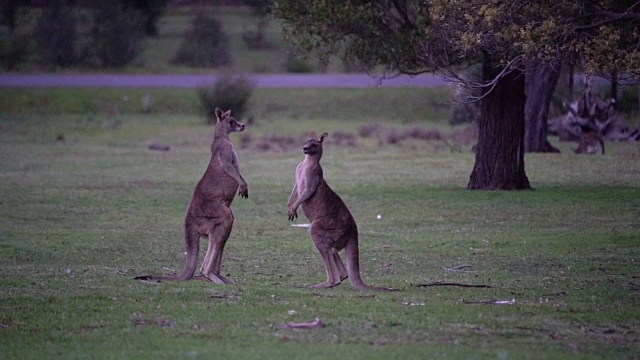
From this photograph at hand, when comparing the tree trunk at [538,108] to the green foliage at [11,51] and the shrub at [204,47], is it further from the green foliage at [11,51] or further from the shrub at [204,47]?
the green foliage at [11,51]

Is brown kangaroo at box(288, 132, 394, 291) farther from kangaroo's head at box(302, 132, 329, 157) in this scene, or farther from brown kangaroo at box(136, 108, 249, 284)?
brown kangaroo at box(136, 108, 249, 284)

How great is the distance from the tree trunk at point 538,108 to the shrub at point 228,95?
50.7 feet

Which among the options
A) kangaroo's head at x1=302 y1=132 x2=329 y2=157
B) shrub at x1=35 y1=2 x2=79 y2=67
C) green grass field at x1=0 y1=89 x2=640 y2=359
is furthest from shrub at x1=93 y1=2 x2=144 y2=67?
kangaroo's head at x1=302 y1=132 x2=329 y2=157

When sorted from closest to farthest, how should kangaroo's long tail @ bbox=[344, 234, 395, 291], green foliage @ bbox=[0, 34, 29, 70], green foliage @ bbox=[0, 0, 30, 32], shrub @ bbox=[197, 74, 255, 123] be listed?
kangaroo's long tail @ bbox=[344, 234, 395, 291], shrub @ bbox=[197, 74, 255, 123], green foliage @ bbox=[0, 34, 29, 70], green foliage @ bbox=[0, 0, 30, 32]

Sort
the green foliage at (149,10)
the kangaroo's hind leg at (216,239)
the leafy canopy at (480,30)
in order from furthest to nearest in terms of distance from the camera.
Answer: the green foliage at (149,10) < the leafy canopy at (480,30) < the kangaroo's hind leg at (216,239)

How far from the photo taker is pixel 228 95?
42.8m

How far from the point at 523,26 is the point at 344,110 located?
3411 cm

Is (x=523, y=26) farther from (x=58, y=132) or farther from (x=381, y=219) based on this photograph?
(x=58, y=132)

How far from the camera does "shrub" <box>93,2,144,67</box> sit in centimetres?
5625

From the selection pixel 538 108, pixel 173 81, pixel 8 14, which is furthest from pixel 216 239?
pixel 8 14

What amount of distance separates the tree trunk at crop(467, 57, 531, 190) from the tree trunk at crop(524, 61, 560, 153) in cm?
654

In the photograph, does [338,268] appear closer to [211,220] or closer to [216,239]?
[216,239]

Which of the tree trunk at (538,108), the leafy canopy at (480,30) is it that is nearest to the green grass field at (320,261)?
the tree trunk at (538,108)

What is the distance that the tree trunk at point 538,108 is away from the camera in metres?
29.0
